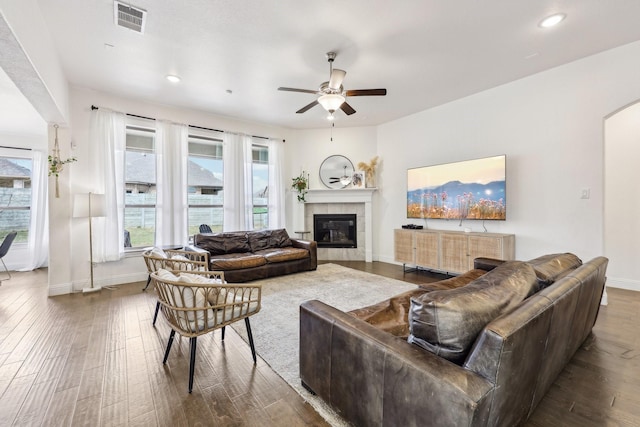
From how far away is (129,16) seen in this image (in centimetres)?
266

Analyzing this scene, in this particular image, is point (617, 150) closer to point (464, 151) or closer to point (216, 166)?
point (464, 151)

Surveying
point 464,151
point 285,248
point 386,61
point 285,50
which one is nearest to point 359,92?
point 386,61

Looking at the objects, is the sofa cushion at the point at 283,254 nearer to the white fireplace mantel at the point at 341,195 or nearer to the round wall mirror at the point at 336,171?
the white fireplace mantel at the point at 341,195

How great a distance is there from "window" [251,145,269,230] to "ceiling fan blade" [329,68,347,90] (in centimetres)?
338

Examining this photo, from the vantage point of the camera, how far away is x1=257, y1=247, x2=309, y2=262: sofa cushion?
4.80 m

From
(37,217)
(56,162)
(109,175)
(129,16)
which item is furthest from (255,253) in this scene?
(37,217)

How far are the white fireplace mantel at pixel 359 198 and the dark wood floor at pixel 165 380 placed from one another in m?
3.83

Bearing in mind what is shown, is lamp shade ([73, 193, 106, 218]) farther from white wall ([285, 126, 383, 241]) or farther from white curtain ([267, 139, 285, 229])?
white wall ([285, 126, 383, 241])

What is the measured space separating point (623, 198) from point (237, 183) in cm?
649

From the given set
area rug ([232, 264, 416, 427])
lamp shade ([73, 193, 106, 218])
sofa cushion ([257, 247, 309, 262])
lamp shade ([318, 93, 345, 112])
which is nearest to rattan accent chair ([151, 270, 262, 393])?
area rug ([232, 264, 416, 427])

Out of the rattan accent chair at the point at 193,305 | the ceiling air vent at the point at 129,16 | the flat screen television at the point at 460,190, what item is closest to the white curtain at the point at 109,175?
the ceiling air vent at the point at 129,16

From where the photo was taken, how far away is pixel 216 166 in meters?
5.68

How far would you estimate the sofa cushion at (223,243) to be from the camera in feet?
15.6

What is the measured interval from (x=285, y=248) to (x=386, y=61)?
352cm
